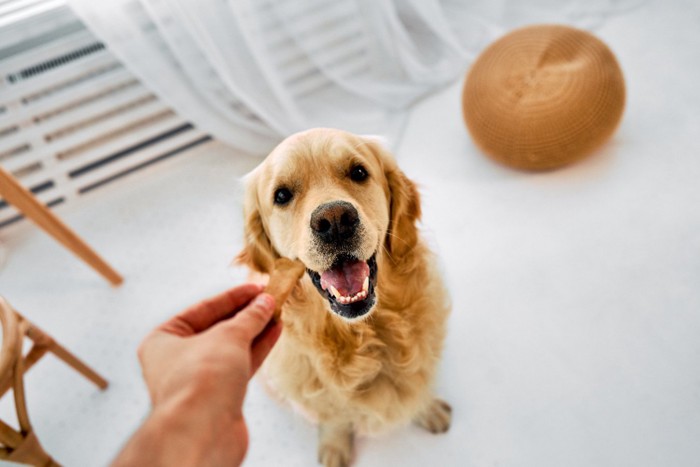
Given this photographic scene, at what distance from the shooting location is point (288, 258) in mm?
981

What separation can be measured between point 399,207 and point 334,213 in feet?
0.96

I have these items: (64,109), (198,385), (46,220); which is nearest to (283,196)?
(198,385)

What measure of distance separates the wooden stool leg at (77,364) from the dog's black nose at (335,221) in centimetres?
96

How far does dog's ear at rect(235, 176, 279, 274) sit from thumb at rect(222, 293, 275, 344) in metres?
0.33

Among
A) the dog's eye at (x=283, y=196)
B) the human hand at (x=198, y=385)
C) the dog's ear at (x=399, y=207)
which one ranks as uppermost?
the human hand at (x=198, y=385)

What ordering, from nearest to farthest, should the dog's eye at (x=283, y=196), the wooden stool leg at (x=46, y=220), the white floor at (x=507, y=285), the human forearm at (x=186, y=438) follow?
1. the human forearm at (x=186, y=438)
2. the dog's eye at (x=283, y=196)
3. the white floor at (x=507, y=285)
4. the wooden stool leg at (x=46, y=220)

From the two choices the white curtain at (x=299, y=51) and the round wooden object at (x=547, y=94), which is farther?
the white curtain at (x=299, y=51)

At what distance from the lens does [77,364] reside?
140 centimetres

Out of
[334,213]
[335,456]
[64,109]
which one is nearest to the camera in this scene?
[334,213]

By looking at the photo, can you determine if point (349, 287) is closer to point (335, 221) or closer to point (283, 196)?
point (335, 221)

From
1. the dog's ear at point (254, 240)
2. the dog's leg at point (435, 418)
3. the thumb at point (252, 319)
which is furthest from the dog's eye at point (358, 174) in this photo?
the dog's leg at point (435, 418)

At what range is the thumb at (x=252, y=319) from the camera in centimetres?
61

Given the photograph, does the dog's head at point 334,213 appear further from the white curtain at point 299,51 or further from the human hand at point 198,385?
the white curtain at point 299,51

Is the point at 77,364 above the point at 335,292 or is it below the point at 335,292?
below
